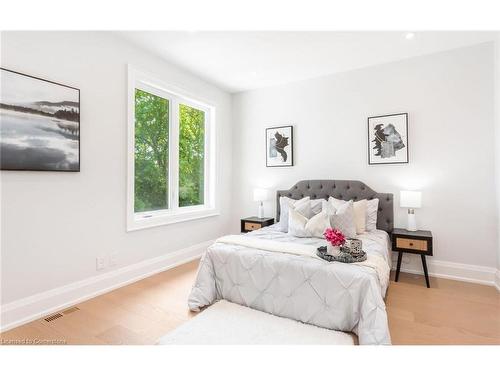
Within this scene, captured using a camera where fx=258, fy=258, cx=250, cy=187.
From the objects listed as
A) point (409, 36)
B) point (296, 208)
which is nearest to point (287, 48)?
point (409, 36)

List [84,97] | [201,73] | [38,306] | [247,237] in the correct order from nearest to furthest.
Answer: [38,306]
[84,97]
[247,237]
[201,73]

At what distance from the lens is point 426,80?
3.26 metres

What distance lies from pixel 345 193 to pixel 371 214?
18.7 inches

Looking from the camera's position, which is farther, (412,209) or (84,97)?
(412,209)

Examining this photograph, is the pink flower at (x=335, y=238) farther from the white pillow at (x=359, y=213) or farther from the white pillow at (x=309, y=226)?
the white pillow at (x=359, y=213)

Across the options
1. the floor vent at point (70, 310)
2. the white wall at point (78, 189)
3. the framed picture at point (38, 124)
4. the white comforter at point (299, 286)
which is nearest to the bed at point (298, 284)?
the white comforter at point (299, 286)

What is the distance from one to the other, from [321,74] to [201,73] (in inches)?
70.6

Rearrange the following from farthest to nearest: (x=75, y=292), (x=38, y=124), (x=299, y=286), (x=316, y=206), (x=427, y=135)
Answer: (x=316, y=206) → (x=427, y=135) → (x=75, y=292) → (x=38, y=124) → (x=299, y=286)

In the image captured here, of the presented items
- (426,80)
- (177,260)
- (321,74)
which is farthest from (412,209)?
(177,260)

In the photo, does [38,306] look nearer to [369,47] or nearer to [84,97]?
[84,97]

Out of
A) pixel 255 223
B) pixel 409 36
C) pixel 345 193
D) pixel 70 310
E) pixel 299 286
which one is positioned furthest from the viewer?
pixel 255 223

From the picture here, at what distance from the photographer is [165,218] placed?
349 cm

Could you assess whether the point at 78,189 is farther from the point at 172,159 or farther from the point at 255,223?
the point at 255,223

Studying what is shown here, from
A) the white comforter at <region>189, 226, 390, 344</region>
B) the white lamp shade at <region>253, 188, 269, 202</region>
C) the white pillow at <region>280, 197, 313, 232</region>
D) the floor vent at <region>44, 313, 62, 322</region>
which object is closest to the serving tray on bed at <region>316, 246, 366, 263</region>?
the white comforter at <region>189, 226, 390, 344</region>
